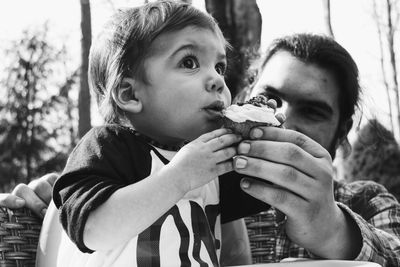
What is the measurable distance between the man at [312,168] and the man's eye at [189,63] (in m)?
0.33

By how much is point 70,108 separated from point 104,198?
56.2 feet

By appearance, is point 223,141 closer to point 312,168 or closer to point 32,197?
point 312,168

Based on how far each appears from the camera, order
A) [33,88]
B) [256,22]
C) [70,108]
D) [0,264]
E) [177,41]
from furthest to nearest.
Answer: [70,108], [33,88], [256,22], [0,264], [177,41]

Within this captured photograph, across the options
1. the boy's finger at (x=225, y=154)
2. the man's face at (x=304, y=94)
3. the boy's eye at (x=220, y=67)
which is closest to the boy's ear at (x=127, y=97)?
the boy's eye at (x=220, y=67)

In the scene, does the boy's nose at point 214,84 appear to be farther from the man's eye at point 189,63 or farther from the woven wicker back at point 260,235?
the woven wicker back at point 260,235

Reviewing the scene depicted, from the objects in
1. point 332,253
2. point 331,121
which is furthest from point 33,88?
point 332,253

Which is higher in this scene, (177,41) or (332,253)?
(177,41)

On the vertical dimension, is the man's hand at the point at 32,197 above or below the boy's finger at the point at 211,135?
below

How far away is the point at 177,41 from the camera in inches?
64.9

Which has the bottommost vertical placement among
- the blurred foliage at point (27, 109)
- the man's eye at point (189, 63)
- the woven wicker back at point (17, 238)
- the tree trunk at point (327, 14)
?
the blurred foliage at point (27, 109)

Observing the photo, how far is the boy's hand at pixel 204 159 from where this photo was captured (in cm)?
135

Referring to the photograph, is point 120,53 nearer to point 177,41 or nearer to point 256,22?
point 177,41

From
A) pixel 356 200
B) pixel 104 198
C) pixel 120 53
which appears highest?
pixel 120 53

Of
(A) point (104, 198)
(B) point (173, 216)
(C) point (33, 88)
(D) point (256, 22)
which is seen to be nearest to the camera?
(A) point (104, 198)
